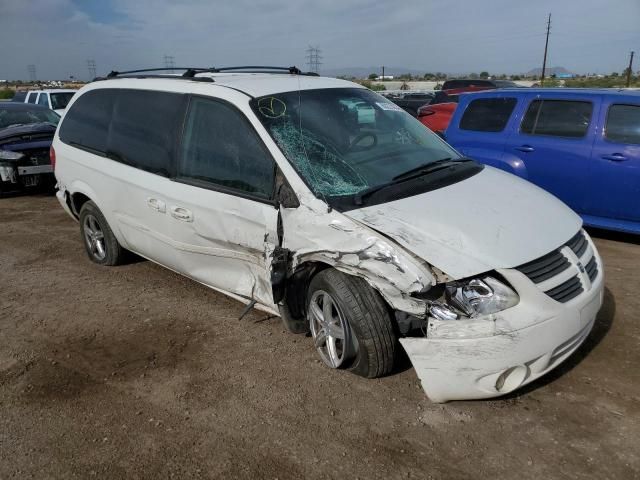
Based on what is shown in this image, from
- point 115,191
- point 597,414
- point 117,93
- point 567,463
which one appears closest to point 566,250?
point 597,414

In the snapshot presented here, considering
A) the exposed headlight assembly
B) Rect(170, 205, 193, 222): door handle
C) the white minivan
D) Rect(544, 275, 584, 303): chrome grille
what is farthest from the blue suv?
the exposed headlight assembly

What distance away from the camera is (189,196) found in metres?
3.88

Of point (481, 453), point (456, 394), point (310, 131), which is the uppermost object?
point (310, 131)

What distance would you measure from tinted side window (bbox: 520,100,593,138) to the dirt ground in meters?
2.02

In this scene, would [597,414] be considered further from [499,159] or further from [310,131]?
[499,159]

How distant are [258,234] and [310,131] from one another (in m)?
0.78

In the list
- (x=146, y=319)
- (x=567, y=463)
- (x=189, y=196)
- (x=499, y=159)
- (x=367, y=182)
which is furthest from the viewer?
(x=499, y=159)

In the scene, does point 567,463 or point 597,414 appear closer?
point 567,463

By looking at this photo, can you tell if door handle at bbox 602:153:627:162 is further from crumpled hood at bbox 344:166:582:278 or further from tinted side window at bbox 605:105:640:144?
crumpled hood at bbox 344:166:582:278

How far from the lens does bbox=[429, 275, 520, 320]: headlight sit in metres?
2.74

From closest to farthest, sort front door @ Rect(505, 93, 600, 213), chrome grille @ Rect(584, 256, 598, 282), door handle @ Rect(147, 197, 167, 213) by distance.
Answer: chrome grille @ Rect(584, 256, 598, 282) < door handle @ Rect(147, 197, 167, 213) < front door @ Rect(505, 93, 600, 213)

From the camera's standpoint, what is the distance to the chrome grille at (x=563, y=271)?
2.81 m

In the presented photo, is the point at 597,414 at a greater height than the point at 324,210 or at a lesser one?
lesser

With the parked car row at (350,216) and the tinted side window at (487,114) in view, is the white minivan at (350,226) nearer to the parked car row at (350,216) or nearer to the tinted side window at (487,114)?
the parked car row at (350,216)
